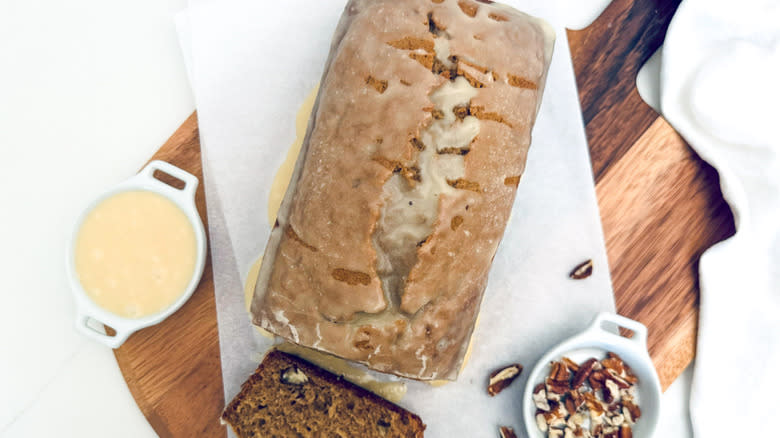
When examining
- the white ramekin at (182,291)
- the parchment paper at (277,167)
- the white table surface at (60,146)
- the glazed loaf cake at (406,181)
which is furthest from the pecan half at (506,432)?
the white table surface at (60,146)

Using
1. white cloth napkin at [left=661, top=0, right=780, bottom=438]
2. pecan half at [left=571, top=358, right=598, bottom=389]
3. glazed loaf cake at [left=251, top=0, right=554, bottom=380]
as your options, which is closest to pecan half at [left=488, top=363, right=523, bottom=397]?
pecan half at [left=571, top=358, right=598, bottom=389]

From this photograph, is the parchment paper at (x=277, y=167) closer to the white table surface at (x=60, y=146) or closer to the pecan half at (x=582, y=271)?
the pecan half at (x=582, y=271)

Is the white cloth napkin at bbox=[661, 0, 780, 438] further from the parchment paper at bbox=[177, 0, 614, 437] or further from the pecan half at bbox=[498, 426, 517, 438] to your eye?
the pecan half at bbox=[498, 426, 517, 438]

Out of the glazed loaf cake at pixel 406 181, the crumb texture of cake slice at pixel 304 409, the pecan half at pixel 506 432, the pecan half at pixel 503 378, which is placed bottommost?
the crumb texture of cake slice at pixel 304 409

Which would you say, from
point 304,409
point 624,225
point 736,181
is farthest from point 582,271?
point 304,409

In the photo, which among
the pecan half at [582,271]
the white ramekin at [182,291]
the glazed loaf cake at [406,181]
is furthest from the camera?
the pecan half at [582,271]

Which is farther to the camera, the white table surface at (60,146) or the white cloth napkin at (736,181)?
the white table surface at (60,146)
